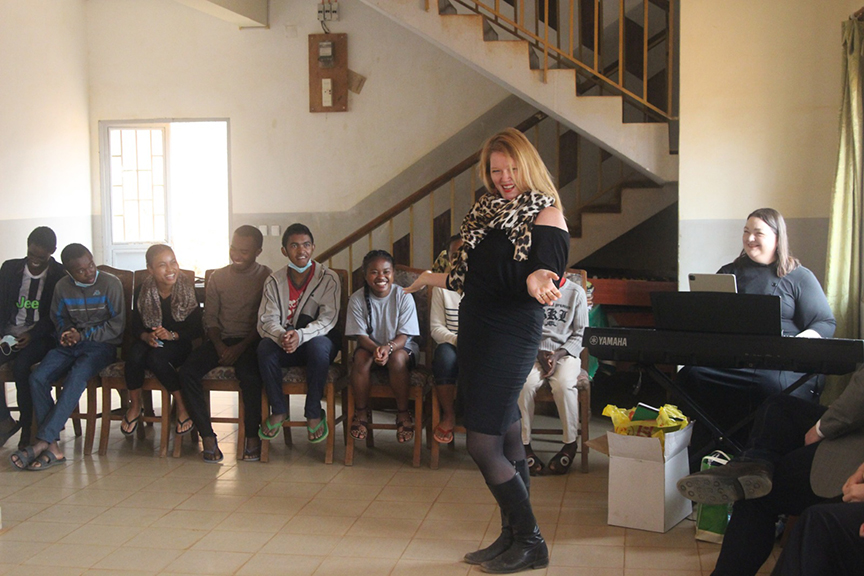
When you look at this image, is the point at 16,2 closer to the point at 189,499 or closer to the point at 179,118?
the point at 179,118

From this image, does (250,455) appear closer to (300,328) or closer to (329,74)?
(300,328)

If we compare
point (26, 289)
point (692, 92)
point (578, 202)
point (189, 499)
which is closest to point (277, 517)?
point (189, 499)

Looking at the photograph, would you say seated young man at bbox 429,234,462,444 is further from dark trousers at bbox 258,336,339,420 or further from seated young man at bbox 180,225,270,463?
seated young man at bbox 180,225,270,463

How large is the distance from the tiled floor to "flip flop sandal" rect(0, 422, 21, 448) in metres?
0.11

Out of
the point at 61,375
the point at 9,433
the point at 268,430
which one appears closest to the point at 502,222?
the point at 268,430

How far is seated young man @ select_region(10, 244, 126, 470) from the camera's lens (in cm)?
414

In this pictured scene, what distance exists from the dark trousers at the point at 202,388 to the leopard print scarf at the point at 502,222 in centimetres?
177

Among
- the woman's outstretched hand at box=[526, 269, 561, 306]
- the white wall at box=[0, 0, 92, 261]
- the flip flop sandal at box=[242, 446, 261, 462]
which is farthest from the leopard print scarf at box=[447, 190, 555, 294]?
the white wall at box=[0, 0, 92, 261]

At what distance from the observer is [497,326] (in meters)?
2.62

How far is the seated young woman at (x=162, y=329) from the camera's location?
4.22m

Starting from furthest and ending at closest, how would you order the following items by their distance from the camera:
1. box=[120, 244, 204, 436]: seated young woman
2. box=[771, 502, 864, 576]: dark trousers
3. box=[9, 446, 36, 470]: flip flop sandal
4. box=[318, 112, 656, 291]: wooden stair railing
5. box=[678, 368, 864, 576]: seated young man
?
box=[318, 112, 656, 291]: wooden stair railing → box=[120, 244, 204, 436]: seated young woman → box=[9, 446, 36, 470]: flip flop sandal → box=[678, 368, 864, 576]: seated young man → box=[771, 502, 864, 576]: dark trousers

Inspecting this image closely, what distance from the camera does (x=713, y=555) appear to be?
2.94m

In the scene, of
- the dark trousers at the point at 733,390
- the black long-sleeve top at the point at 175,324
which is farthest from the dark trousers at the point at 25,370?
the dark trousers at the point at 733,390

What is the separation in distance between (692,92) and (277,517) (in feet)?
10.2
